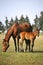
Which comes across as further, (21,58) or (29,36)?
(29,36)

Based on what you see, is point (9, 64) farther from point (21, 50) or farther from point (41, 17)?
point (41, 17)

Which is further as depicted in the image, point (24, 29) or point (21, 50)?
point (24, 29)

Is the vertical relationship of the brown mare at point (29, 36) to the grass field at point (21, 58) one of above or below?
above

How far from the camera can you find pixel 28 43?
18766 millimetres

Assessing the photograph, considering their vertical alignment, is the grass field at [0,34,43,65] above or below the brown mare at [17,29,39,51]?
below

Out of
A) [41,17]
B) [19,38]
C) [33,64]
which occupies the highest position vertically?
[41,17]

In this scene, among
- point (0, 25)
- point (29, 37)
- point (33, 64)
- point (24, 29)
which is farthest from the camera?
point (0, 25)

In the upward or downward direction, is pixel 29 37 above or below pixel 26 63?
above

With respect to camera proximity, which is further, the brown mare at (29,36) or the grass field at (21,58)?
the brown mare at (29,36)

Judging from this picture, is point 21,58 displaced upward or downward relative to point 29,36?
downward

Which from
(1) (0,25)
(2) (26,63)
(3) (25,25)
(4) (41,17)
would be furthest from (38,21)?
(2) (26,63)

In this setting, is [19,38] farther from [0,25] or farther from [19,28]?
[0,25]

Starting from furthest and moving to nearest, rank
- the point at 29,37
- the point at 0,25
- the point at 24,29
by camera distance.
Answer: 1. the point at 0,25
2. the point at 24,29
3. the point at 29,37

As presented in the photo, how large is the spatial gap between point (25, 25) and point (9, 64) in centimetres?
851
